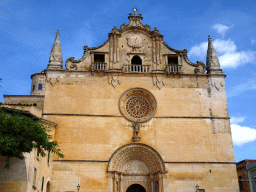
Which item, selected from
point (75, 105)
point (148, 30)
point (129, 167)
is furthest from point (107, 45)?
point (129, 167)

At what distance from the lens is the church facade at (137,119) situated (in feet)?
68.2

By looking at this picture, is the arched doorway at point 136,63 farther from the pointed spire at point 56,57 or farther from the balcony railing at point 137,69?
the pointed spire at point 56,57

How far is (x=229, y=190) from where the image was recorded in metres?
20.8

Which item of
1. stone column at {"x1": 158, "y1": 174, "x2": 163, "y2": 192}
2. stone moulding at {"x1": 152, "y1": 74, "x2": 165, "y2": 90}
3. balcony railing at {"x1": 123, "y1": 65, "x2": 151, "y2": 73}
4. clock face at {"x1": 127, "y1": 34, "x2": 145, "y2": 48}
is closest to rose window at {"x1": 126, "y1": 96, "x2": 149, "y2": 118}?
stone moulding at {"x1": 152, "y1": 74, "x2": 165, "y2": 90}

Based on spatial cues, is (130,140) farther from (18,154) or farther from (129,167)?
(18,154)

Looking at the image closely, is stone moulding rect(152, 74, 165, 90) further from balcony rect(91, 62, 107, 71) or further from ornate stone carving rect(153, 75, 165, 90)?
balcony rect(91, 62, 107, 71)

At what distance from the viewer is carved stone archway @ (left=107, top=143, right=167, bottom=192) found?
20.7 meters

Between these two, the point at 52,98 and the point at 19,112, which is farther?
the point at 52,98

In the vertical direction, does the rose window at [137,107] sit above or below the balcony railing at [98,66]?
below

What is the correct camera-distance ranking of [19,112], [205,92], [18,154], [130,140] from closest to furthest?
1. [18,154]
2. [19,112]
3. [130,140]
4. [205,92]

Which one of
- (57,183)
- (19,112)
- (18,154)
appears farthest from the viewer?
(57,183)

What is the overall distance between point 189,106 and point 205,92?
1.69 m

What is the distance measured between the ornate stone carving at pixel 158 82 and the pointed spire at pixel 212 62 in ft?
12.5

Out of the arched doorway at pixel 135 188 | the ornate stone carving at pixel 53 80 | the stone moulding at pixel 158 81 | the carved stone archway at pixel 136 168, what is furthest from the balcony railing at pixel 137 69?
the arched doorway at pixel 135 188
